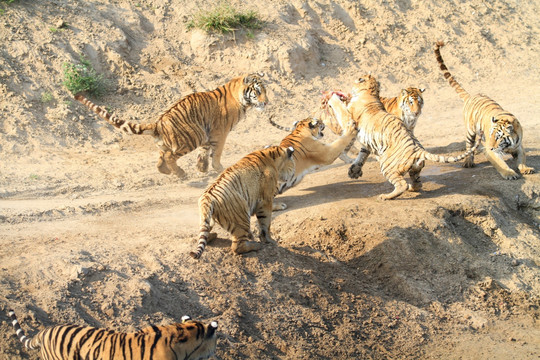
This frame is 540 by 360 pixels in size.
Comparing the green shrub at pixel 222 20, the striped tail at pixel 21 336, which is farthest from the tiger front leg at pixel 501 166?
the striped tail at pixel 21 336

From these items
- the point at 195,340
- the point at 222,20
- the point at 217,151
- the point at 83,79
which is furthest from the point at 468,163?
the point at 83,79

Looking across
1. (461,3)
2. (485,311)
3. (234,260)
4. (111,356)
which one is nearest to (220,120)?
(234,260)

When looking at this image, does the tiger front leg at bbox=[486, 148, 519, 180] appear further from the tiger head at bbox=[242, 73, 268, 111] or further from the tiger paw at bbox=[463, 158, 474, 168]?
the tiger head at bbox=[242, 73, 268, 111]

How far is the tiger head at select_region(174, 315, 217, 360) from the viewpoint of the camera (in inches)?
155

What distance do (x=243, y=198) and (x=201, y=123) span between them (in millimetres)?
2965

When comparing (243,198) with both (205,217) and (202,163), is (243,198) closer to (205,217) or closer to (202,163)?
(205,217)

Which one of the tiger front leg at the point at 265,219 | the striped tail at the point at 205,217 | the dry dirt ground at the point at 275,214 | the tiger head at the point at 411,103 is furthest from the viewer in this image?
the tiger head at the point at 411,103

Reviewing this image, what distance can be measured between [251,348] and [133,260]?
1447 millimetres

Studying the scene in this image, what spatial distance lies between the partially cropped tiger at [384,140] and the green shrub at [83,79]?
14.5ft

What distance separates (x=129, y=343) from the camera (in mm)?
3926

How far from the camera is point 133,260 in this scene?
555 cm

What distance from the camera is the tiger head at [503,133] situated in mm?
8102

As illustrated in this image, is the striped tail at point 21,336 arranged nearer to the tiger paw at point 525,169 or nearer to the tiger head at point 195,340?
the tiger head at point 195,340

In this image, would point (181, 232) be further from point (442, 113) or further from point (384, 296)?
point (442, 113)
